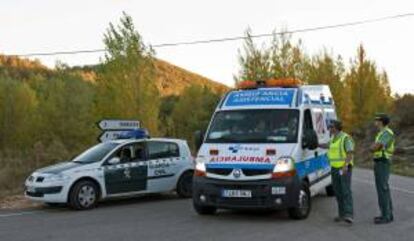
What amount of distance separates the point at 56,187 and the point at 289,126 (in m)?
5.08

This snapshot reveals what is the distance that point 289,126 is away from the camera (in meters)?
11.8

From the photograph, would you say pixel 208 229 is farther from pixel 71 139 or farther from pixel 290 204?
pixel 71 139

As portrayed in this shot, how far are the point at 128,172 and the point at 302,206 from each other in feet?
15.6

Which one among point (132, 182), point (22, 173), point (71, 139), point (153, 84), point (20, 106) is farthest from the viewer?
point (20, 106)

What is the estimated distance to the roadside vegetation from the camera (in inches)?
1091

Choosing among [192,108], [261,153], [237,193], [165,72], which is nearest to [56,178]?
[237,193]

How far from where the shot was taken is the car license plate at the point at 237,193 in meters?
10.9

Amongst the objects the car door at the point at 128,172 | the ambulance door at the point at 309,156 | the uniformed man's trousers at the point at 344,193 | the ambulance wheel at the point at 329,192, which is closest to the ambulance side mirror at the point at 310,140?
the ambulance door at the point at 309,156

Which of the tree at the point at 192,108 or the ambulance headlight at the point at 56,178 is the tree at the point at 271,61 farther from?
the tree at the point at 192,108

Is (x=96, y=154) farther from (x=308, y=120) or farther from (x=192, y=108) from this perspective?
(x=192, y=108)

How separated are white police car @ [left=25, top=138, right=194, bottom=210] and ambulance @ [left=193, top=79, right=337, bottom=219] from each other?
278cm

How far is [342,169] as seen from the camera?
11094mm

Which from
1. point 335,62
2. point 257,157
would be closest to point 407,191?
point 257,157

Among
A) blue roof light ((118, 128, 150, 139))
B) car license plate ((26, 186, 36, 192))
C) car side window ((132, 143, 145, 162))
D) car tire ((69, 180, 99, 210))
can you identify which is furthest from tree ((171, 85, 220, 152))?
car license plate ((26, 186, 36, 192))
